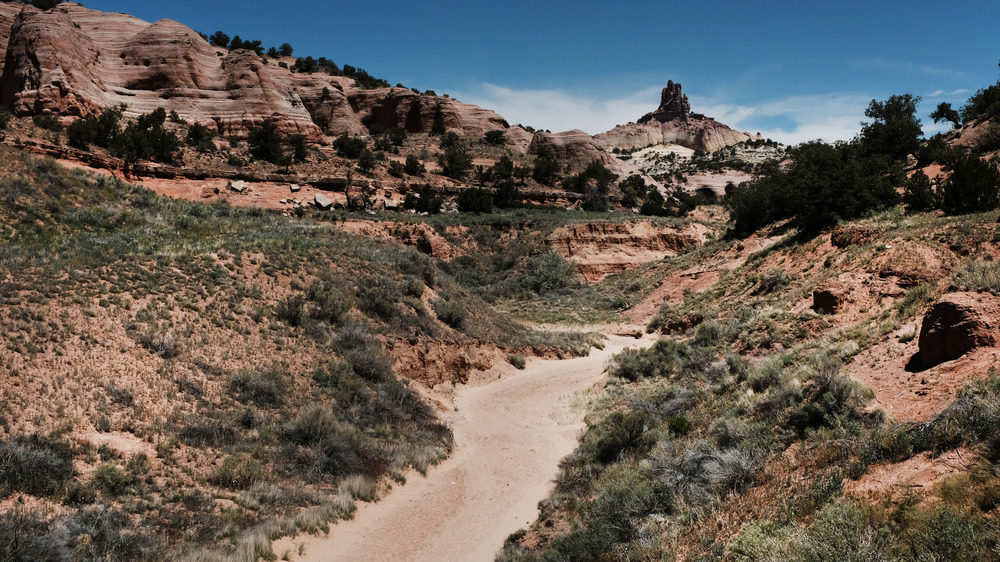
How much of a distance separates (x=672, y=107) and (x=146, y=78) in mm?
107289

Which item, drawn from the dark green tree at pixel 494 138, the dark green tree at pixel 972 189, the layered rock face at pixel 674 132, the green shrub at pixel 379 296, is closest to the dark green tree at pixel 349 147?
the dark green tree at pixel 494 138

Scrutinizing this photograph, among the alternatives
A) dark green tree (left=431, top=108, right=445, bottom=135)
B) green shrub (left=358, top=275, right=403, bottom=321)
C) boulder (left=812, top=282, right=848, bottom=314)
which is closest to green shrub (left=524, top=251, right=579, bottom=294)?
green shrub (left=358, top=275, right=403, bottom=321)

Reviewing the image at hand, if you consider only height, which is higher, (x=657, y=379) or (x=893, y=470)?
(x=893, y=470)

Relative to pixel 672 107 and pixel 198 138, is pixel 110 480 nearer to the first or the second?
pixel 198 138

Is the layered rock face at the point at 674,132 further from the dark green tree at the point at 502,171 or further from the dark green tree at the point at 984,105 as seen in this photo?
the dark green tree at the point at 984,105

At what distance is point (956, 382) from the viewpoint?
265 inches

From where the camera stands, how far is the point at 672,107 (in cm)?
12425

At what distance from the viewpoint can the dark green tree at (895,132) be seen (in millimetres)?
32562

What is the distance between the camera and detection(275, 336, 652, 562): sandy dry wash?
27.7 feet

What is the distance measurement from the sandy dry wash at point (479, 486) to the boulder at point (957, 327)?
6.76 meters

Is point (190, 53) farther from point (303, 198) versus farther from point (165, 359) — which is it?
point (165, 359)

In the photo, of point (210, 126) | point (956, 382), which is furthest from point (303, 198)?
point (956, 382)

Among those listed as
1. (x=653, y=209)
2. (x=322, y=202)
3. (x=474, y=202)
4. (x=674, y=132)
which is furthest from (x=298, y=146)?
(x=674, y=132)

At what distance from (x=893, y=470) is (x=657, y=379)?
32.0 ft
